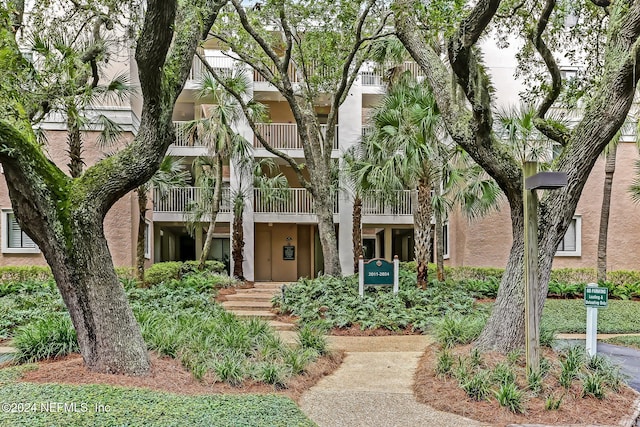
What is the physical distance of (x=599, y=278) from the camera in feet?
48.6

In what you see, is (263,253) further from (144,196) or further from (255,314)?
(255,314)

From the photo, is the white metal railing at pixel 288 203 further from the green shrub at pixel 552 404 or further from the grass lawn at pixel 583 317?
the green shrub at pixel 552 404

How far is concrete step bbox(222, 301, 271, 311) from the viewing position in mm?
12992

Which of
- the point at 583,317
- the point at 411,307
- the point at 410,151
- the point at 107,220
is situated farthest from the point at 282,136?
the point at 583,317

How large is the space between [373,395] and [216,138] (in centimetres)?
1190

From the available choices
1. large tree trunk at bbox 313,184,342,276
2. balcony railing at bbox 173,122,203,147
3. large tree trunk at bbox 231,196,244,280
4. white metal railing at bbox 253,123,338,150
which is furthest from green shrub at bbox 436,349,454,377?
white metal railing at bbox 253,123,338,150

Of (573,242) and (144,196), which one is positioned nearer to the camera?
(144,196)

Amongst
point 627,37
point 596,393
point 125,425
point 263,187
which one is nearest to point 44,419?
point 125,425

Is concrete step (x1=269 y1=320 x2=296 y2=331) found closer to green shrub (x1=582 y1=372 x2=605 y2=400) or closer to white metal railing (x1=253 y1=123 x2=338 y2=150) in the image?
green shrub (x1=582 y1=372 x2=605 y2=400)

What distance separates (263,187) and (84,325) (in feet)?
42.3

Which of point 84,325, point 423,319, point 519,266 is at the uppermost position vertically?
point 519,266

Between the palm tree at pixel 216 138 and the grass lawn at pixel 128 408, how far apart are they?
11.6m

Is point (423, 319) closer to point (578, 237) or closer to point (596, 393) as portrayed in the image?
point (596, 393)

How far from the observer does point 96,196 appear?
5.89 m
